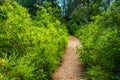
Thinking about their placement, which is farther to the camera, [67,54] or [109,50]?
[67,54]

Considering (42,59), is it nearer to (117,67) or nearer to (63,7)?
(117,67)

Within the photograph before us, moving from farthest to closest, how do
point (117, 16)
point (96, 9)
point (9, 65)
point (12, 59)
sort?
point (96, 9) → point (117, 16) → point (12, 59) → point (9, 65)

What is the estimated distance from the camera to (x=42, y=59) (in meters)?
8.62

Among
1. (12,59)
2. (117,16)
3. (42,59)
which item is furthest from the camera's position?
(42,59)

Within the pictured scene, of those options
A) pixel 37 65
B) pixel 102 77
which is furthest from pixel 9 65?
pixel 102 77

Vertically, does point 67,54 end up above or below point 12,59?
below

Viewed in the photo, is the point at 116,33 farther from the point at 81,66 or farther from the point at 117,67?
the point at 81,66

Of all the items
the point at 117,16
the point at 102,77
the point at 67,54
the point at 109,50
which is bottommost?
the point at 67,54

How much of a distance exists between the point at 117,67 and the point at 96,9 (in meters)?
21.5

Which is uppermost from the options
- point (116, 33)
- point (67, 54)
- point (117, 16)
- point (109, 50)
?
point (117, 16)

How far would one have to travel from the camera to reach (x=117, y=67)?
7840 millimetres

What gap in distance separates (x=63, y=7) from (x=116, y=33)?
2935cm

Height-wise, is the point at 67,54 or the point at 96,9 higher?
the point at 96,9

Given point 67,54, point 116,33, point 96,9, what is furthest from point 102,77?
point 96,9
